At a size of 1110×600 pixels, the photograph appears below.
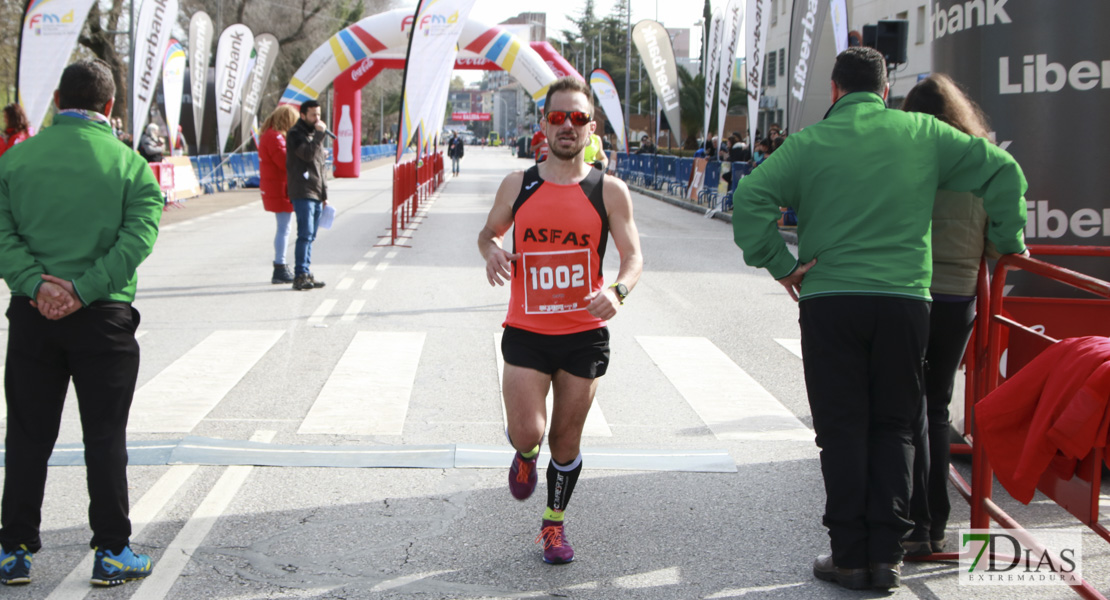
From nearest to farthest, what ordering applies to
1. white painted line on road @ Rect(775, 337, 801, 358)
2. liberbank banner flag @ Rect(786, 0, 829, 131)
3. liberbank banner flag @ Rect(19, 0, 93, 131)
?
white painted line on road @ Rect(775, 337, 801, 358) < liberbank banner flag @ Rect(786, 0, 829, 131) < liberbank banner flag @ Rect(19, 0, 93, 131)

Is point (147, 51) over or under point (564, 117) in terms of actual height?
over

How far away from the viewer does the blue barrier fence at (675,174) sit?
24312 mm

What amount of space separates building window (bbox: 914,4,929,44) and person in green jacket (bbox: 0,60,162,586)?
35701mm

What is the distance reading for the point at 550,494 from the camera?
426cm

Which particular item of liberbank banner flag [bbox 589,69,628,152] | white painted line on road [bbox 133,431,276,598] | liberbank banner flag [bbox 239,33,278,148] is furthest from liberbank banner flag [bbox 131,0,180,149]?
white painted line on road [bbox 133,431,276,598]

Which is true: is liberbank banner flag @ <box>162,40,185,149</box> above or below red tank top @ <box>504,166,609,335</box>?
above

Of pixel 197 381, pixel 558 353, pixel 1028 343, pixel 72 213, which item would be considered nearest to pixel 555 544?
pixel 558 353

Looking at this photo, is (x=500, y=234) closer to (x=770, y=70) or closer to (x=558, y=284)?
(x=558, y=284)

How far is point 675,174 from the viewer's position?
107 ft

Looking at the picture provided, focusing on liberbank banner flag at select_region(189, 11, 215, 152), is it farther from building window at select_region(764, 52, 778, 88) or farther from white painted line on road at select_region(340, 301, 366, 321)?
building window at select_region(764, 52, 778, 88)

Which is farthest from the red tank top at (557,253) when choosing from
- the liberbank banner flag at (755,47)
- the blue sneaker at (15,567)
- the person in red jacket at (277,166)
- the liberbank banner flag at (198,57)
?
the liberbank banner flag at (198,57)

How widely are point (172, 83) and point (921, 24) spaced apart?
2407cm

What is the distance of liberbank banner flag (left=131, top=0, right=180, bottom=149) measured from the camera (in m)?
22.0

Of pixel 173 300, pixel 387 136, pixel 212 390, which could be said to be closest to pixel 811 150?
pixel 212 390
